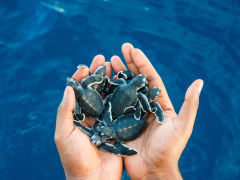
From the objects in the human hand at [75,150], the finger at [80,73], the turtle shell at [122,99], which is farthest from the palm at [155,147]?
the finger at [80,73]

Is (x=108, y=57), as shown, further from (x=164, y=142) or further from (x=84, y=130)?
(x=164, y=142)

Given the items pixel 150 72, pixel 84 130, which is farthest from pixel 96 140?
pixel 150 72

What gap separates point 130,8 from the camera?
17.2ft

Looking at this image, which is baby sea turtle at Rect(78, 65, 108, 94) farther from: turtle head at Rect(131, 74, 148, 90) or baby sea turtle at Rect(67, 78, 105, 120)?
turtle head at Rect(131, 74, 148, 90)

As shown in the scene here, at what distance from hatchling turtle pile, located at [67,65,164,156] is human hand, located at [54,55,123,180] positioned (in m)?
0.14

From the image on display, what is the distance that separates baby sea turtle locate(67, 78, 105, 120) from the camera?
255 centimetres

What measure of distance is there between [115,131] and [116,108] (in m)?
0.29

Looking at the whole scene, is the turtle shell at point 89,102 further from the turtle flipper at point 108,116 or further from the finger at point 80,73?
the finger at point 80,73

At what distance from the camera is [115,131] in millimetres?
2518

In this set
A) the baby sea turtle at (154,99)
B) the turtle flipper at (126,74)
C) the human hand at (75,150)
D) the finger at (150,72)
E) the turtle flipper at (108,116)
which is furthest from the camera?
the turtle flipper at (126,74)

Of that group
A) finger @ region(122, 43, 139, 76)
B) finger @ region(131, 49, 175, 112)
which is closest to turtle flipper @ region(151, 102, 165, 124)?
finger @ region(131, 49, 175, 112)

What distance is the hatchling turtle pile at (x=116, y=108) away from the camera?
242cm

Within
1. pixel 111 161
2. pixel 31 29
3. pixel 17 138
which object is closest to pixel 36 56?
pixel 31 29

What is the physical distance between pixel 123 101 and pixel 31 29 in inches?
125
